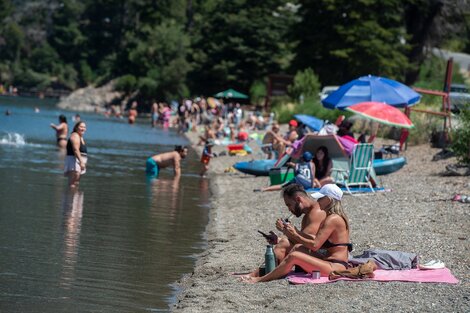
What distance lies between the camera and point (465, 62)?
63031mm

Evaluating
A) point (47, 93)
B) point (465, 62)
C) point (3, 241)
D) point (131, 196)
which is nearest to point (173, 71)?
point (465, 62)

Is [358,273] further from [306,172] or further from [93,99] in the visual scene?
[93,99]

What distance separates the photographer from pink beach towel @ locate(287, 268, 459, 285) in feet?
34.6

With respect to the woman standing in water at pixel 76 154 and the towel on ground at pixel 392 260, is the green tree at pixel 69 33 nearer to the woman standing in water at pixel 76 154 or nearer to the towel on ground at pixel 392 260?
the woman standing in water at pixel 76 154

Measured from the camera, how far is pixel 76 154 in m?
19.4

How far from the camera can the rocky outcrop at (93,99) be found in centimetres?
10044

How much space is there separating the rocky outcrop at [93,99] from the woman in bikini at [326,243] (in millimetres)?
88471

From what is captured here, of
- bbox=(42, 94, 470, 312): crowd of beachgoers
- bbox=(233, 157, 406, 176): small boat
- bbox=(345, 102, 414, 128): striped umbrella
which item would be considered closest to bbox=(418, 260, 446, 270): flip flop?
bbox=(42, 94, 470, 312): crowd of beachgoers

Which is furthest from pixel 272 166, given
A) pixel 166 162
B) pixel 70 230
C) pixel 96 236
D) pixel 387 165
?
pixel 96 236

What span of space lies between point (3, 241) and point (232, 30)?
63.9 meters

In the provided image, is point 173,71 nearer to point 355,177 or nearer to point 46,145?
point 46,145

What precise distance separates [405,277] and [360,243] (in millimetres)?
3174

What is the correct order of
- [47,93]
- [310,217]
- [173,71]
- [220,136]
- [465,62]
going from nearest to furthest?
1. [310,217]
2. [220,136]
3. [465,62]
4. [173,71]
5. [47,93]

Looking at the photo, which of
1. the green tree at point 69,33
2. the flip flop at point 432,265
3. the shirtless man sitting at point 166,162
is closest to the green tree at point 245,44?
the shirtless man sitting at point 166,162
